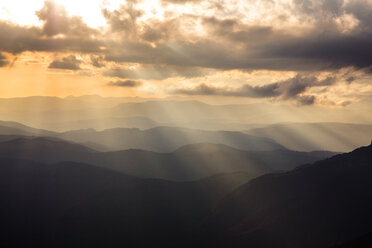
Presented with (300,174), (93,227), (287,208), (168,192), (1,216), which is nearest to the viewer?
(287,208)

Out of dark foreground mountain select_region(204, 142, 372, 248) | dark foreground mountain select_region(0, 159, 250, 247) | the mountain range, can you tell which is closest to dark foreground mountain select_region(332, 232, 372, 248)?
the mountain range

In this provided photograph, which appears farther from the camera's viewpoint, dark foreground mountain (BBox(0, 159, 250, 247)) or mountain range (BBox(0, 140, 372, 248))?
dark foreground mountain (BBox(0, 159, 250, 247))

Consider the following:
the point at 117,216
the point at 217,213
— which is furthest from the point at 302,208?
the point at 117,216

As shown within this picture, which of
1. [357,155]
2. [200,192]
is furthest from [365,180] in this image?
[200,192]

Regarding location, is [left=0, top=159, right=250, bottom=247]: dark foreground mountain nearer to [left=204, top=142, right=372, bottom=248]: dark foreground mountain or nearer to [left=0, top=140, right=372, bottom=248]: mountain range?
[left=0, top=140, right=372, bottom=248]: mountain range

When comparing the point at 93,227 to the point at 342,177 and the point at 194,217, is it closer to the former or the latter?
the point at 194,217

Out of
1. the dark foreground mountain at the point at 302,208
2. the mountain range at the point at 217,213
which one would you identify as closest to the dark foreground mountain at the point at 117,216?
the mountain range at the point at 217,213

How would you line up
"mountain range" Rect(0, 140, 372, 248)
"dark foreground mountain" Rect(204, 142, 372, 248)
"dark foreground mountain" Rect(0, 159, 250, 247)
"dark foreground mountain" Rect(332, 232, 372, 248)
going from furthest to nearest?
"dark foreground mountain" Rect(0, 159, 250, 247) → "mountain range" Rect(0, 140, 372, 248) → "dark foreground mountain" Rect(204, 142, 372, 248) → "dark foreground mountain" Rect(332, 232, 372, 248)

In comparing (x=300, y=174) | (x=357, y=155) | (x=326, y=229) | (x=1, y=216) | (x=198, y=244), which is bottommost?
(x=1, y=216)

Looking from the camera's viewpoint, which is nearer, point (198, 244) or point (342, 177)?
point (198, 244)
